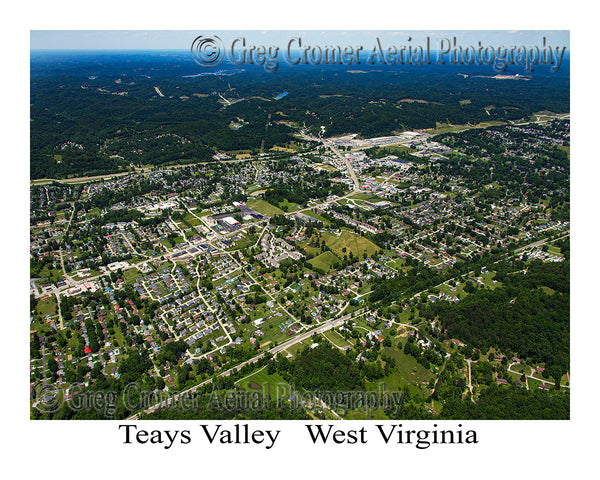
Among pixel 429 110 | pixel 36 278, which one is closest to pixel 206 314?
pixel 36 278

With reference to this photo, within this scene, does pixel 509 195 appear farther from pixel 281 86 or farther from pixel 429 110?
pixel 281 86

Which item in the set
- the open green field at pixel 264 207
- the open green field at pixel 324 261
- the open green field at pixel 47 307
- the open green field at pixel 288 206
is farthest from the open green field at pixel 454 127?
the open green field at pixel 47 307

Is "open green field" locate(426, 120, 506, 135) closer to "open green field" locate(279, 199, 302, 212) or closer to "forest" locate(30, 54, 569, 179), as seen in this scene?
"forest" locate(30, 54, 569, 179)

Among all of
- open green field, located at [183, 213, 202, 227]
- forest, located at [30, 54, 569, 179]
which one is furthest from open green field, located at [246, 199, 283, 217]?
forest, located at [30, 54, 569, 179]

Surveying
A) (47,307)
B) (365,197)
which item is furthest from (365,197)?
(47,307)

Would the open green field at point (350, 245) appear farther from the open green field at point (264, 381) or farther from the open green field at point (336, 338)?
the open green field at point (264, 381)

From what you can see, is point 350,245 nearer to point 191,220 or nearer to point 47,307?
point 191,220

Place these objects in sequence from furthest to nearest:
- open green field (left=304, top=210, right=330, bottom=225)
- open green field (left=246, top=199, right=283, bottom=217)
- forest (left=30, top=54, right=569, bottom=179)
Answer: forest (left=30, top=54, right=569, bottom=179) < open green field (left=246, top=199, right=283, bottom=217) < open green field (left=304, top=210, right=330, bottom=225)
